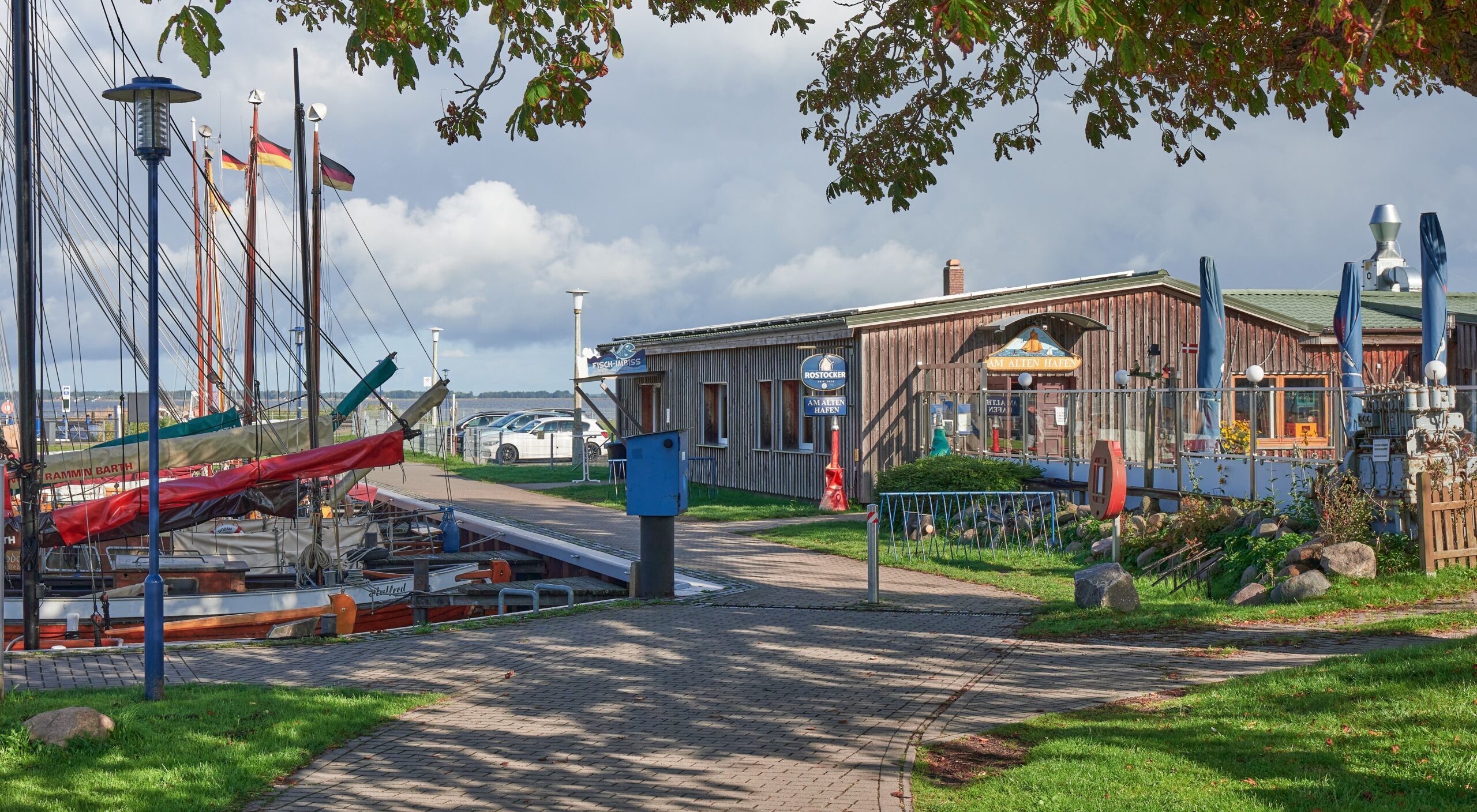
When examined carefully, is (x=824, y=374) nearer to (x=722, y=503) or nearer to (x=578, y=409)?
(x=722, y=503)

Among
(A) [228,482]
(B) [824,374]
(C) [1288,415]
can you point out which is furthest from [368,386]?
(C) [1288,415]

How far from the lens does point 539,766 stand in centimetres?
717

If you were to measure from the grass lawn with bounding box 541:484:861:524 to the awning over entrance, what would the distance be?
4363 millimetres

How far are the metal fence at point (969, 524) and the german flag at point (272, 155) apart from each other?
16.9 m

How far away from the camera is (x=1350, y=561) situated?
12141 millimetres

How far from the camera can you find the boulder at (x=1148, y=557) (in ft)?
48.0

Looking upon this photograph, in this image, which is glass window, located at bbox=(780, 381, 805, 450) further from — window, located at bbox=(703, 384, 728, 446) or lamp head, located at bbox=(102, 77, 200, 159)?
lamp head, located at bbox=(102, 77, 200, 159)

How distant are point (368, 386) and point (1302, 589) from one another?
13.7 meters

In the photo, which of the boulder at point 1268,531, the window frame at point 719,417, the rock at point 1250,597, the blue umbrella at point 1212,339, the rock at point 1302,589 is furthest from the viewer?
the window frame at point 719,417

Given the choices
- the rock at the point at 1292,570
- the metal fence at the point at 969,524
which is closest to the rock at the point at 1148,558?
the metal fence at the point at 969,524

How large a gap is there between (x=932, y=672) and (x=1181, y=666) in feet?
5.90

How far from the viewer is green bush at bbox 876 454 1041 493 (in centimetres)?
1873

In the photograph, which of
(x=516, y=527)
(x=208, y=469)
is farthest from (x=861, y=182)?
(x=208, y=469)

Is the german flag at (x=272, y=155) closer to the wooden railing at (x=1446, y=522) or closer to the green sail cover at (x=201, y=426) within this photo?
the green sail cover at (x=201, y=426)
